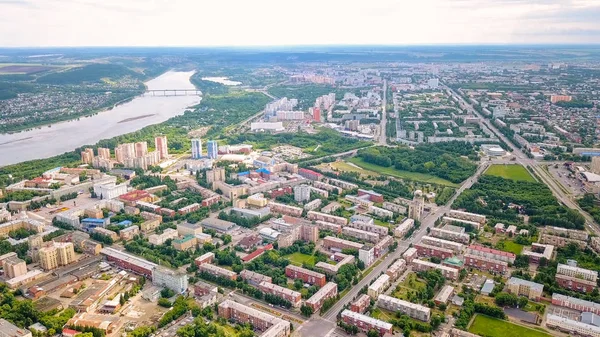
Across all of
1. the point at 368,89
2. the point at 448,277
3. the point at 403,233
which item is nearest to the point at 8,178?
the point at 403,233

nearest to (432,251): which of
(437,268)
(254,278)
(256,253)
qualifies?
(437,268)

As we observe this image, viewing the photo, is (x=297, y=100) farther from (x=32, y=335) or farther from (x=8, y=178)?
(x=32, y=335)

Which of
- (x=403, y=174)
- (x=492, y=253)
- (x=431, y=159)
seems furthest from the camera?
(x=431, y=159)

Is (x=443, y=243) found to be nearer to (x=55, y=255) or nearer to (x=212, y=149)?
(x=55, y=255)

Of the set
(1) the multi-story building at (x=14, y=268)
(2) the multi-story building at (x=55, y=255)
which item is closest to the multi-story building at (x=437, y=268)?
(2) the multi-story building at (x=55, y=255)

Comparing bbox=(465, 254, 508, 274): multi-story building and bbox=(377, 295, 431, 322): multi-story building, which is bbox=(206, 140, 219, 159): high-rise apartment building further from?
bbox=(377, 295, 431, 322): multi-story building

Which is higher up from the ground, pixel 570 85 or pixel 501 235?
pixel 570 85

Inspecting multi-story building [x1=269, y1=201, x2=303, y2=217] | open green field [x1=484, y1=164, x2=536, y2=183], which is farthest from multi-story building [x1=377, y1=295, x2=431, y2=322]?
open green field [x1=484, y1=164, x2=536, y2=183]
